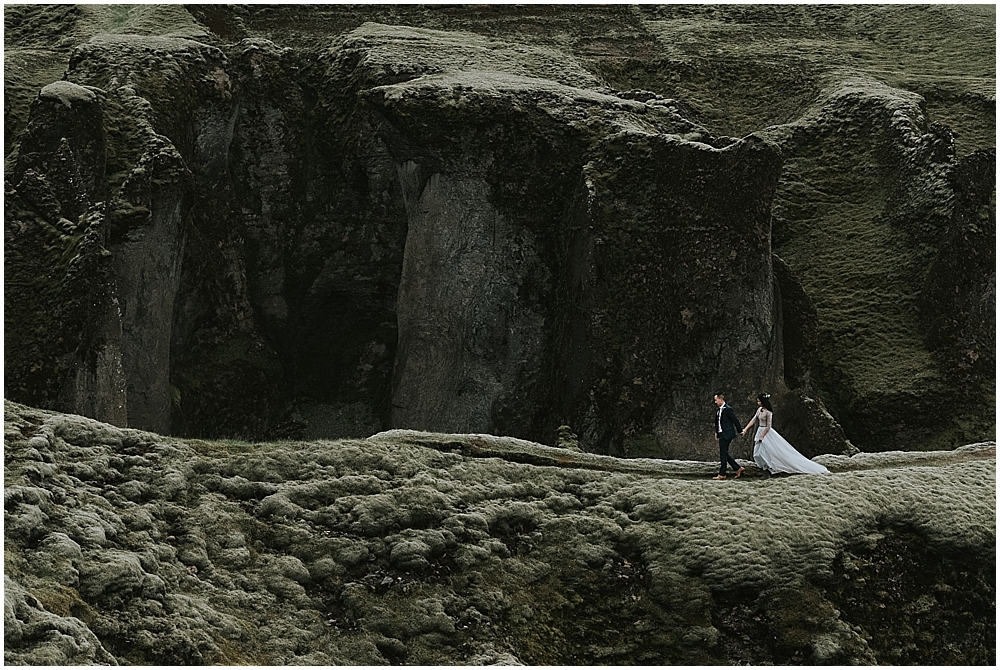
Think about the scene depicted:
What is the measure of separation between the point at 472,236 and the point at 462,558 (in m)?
22.4

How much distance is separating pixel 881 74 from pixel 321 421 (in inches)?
1388

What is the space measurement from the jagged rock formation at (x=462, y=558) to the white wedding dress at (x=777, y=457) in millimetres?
1447

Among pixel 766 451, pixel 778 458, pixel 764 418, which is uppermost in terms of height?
pixel 764 418

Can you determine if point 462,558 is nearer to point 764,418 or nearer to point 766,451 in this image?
point 766,451

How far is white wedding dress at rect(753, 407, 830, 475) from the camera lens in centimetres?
2506

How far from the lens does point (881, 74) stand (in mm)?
56188

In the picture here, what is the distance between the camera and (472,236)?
1612 inches

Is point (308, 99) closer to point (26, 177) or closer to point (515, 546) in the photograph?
point (26, 177)

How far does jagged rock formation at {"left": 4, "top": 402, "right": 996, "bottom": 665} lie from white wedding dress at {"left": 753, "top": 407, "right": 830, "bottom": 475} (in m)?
1.45

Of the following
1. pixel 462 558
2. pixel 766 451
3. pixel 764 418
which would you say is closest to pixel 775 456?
Result: pixel 766 451

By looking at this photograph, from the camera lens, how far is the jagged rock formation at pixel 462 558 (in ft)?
57.8

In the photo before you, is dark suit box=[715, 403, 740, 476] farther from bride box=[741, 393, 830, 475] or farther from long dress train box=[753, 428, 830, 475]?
long dress train box=[753, 428, 830, 475]

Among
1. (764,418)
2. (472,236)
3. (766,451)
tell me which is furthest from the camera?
(472,236)

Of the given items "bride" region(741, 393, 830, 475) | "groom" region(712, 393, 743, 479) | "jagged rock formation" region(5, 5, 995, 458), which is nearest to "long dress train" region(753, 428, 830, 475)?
"bride" region(741, 393, 830, 475)
